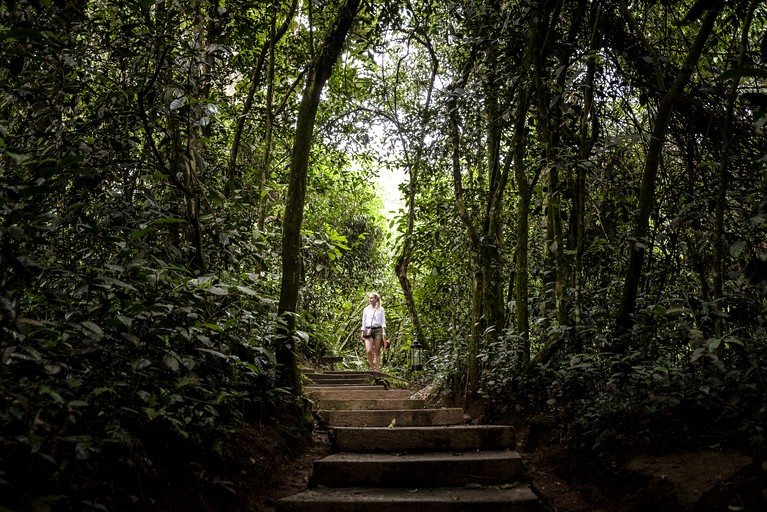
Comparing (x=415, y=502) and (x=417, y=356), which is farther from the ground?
(x=417, y=356)

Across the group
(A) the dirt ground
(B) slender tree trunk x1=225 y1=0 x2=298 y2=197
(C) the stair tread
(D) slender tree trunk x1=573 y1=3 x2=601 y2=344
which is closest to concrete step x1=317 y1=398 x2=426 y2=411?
(A) the dirt ground

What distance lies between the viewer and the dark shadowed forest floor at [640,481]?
243cm

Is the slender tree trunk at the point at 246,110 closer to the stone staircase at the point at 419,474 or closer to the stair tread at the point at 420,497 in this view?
the stone staircase at the point at 419,474

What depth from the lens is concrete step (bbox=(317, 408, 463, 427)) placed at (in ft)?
16.1

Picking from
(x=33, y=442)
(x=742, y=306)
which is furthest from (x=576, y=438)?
(x=33, y=442)

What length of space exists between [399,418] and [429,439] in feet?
3.28

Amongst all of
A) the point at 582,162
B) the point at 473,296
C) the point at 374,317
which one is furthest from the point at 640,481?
the point at 374,317

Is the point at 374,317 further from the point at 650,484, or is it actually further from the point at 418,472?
the point at 650,484

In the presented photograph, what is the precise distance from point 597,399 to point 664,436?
1.70ft

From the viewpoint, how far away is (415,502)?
3.02 meters

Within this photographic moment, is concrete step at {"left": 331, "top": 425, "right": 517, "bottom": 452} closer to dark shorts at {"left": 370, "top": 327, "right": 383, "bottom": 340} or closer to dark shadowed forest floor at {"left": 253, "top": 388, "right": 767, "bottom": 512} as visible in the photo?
dark shadowed forest floor at {"left": 253, "top": 388, "right": 767, "bottom": 512}

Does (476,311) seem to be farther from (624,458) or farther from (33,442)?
(33,442)

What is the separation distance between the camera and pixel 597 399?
3.63m

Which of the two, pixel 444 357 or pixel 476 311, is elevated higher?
Result: pixel 476 311
